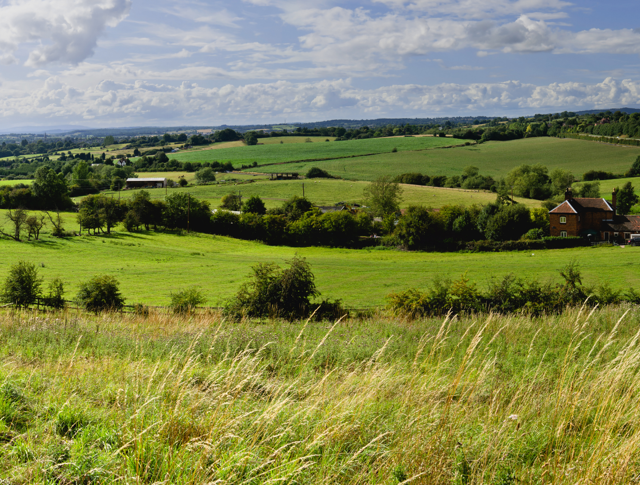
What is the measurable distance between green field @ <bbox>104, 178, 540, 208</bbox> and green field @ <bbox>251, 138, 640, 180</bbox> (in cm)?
1739

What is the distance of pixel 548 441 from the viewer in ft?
12.4

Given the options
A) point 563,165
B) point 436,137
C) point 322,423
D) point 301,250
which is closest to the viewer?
point 322,423

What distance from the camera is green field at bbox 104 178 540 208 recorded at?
292 feet

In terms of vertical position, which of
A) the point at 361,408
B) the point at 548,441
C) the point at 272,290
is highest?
the point at 361,408

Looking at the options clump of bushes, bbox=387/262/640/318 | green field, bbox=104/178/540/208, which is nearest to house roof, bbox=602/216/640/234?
green field, bbox=104/178/540/208

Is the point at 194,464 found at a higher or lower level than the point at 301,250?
higher

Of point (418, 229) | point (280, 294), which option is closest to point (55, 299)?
point (280, 294)

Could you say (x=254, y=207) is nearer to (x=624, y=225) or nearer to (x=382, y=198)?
(x=382, y=198)

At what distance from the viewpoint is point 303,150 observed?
170 meters

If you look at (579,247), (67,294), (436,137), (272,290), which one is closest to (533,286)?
(272,290)

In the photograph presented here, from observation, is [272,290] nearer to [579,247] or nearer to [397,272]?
[397,272]

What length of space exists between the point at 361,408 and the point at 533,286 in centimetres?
2120

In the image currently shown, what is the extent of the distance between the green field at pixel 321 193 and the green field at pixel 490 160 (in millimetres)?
17388

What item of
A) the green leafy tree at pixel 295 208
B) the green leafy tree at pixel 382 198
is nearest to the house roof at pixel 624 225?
the green leafy tree at pixel 382 198
